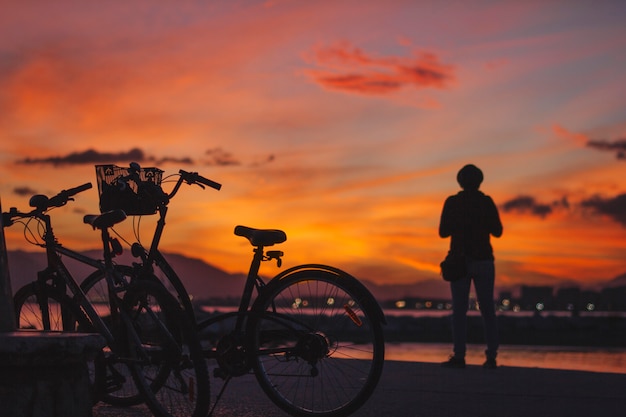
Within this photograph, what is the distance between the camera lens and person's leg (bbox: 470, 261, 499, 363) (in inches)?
349

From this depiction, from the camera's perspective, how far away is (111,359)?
5457 mm

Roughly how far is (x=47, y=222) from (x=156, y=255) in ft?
Result: 2.43

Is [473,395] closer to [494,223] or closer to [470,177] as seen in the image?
[494,223]

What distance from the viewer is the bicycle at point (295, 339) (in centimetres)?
527

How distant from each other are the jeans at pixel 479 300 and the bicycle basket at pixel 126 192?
423cm

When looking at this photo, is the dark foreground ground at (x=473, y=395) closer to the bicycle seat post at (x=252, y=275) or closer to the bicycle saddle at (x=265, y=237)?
the bicycle seat post at (x=252, y=275)

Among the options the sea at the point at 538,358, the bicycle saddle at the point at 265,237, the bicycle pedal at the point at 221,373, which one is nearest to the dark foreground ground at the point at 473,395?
the bicycle pedal at the point at 221,373

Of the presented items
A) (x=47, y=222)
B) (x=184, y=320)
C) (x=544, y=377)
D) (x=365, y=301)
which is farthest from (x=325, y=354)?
(x=544, y=377)

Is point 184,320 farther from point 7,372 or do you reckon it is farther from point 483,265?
point 483,265

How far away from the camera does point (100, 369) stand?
568 cm

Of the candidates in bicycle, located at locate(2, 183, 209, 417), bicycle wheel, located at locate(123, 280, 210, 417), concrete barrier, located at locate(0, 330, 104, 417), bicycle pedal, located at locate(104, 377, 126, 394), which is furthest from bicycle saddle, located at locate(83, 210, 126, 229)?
concrete barrier, located at locate(0, 330, 104, 417)

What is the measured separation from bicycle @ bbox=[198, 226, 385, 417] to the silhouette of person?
3524mm

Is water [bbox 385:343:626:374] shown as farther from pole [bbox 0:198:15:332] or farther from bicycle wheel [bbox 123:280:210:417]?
pole [bbox 0:198:15:332]

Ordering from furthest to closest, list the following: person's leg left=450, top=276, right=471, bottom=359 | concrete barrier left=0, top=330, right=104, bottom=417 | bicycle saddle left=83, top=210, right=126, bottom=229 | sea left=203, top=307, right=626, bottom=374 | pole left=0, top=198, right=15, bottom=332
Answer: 1. sea left=203, top=307, right=626, bottom=374
2. person's leg left=450, top=276, right=471, bottom=359
3. bicycle saddle left=83, top=210, right=126, bottom=229
4. pole left=0, top=198, right=15, bottom=332
5. concrete barrier left=0, top=330, right=104, bottom=417
